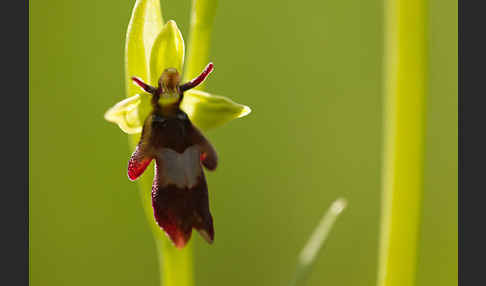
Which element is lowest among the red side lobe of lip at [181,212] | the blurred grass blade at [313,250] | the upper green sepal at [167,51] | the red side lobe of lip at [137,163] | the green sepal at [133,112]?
the blurred grass blade at [313,250]

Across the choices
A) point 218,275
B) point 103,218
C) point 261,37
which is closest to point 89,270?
point 103,218

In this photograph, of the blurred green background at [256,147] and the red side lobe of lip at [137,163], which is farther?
the blurred green background at [256,147]

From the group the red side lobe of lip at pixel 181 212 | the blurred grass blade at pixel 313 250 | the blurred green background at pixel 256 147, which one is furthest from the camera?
the blurred green background at pixel 256 147

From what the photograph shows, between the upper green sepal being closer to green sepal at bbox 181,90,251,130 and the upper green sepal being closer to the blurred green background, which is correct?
green sepal at bbox 181,90,251,130

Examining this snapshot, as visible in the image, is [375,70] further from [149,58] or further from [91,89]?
[149,58]

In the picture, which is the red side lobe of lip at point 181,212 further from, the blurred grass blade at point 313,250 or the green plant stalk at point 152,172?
the blurred grass blade at point 313,250

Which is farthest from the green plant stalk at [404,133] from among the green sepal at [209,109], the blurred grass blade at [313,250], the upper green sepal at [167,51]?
the upper green sepal at [167,51]

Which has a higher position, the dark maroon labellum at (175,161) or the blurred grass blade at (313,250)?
the dark maroon labellum at (175,161)
